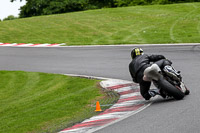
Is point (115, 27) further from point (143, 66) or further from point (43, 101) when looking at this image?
point (143, 66)

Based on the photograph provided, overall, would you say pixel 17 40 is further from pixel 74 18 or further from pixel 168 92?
pixel 168 92

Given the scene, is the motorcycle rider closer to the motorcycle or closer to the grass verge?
the motorcycle

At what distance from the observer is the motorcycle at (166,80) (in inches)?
354

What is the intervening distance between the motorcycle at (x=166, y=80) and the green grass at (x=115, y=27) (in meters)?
13.5

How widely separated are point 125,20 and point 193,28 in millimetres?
7603

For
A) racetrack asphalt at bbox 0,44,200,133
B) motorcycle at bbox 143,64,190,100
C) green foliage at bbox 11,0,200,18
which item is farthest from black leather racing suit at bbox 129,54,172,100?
green foliage at bbox 11,0,200,18

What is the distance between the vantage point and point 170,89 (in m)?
8.95

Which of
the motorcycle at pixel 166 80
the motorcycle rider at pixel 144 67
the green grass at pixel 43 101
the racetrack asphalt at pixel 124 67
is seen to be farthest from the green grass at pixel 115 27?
the motorcycle at pixel 166 80

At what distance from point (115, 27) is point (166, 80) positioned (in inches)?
882

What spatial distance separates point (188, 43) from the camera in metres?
21.4

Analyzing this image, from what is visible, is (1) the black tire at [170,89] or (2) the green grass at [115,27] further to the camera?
(2) the green grass at [115,27]

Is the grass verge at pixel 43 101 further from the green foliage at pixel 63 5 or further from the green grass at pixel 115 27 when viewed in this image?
the green foliage at pixel 63 5

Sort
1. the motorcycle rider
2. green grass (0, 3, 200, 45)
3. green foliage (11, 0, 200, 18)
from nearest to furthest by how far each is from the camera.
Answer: the motorcycle rider
green grass (0, 3, 200, 45)
green foliage (11, 0, 200, 18)

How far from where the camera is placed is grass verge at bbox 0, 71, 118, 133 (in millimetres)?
8398
